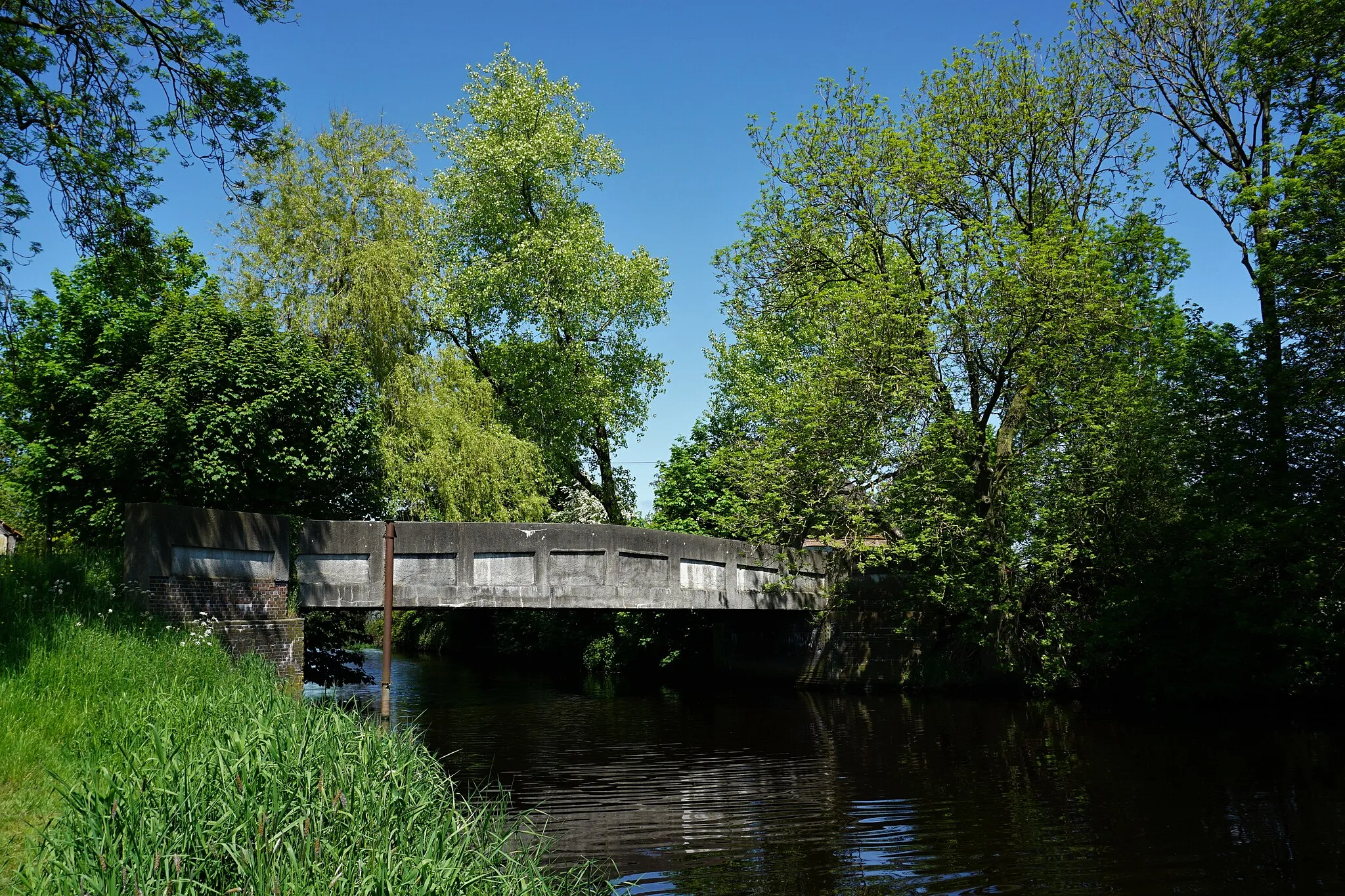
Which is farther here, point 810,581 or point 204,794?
point 810,581

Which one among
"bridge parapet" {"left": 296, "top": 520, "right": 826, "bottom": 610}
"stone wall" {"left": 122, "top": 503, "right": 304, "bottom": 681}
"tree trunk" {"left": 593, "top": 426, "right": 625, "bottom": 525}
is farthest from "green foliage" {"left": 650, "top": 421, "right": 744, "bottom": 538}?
"stone wall" {"left": 122, "top": 503, "right": 304, "bottom": 681}

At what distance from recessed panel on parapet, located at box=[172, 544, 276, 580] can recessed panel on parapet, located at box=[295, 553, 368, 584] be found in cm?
120

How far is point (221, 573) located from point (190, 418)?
399cm

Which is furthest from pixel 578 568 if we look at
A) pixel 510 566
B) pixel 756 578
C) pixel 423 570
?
pixel 756 578

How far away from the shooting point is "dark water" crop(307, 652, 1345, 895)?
686 cm

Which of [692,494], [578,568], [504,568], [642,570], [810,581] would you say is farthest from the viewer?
[692,494]

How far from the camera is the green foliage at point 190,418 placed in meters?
14.4

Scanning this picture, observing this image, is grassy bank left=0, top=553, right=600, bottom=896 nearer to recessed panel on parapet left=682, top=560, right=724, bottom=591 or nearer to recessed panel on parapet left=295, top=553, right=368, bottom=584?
recessed panel on parapet left=295, top=553, right=368, bottom=584

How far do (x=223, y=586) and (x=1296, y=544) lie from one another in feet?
47.1

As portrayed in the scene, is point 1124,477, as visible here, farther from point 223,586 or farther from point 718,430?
point 223,586

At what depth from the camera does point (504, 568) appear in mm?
14133

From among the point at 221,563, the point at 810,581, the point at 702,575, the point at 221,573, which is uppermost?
the point at 221,563

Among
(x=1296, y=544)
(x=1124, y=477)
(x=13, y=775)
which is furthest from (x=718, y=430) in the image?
(x=13, y=775)

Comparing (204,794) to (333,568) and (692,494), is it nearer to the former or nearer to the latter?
(333,568)
